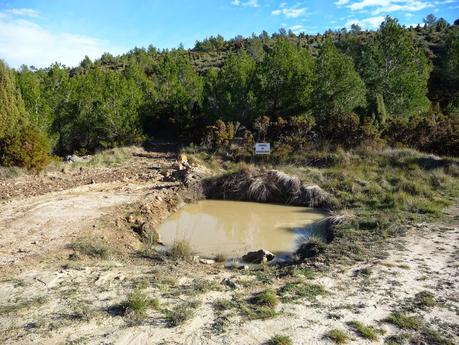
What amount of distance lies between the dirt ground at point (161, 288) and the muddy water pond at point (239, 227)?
1.54 metres

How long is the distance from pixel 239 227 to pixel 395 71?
17.4 m

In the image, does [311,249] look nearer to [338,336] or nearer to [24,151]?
[338,336]

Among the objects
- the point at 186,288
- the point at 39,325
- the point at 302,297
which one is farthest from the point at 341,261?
the point at 39,325

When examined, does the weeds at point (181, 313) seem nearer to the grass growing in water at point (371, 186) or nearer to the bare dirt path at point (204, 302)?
the bare dirt path at point (204, 302)

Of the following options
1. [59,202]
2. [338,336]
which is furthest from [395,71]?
[338,336]

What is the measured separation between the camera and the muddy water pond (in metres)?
10.1

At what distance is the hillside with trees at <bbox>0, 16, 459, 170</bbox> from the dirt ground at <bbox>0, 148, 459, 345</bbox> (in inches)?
290

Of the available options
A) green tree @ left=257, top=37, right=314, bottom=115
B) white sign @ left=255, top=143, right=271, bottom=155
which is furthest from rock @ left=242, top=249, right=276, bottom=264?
green tree @ left=257, top=37, right=314, bottom=115

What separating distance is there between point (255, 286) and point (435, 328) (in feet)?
8.93

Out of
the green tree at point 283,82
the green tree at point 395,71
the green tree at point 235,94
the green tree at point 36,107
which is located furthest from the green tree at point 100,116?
the green tree at point 395,71

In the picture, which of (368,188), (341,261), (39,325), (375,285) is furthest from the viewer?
(368,188)

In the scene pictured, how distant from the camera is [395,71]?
24.2 metres

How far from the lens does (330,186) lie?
555 inches

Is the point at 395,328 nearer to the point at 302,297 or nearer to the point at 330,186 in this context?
the point at 302,297
